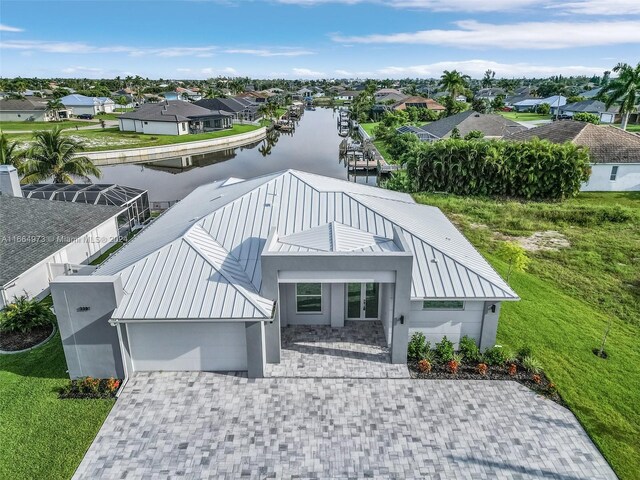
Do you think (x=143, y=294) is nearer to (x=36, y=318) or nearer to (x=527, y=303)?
(x=36, y=318)

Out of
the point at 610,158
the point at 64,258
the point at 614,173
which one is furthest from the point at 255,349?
the point at 614,173

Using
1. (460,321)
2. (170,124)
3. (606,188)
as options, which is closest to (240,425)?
(460,321)

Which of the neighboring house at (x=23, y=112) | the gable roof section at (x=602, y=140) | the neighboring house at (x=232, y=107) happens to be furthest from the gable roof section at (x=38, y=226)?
the neighboring house at (x=23, y=112)

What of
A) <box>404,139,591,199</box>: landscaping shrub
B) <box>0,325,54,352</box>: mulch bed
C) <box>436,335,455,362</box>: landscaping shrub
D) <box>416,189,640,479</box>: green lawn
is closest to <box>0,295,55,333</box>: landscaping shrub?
<box>0,325,54,352</box>: mulch bed

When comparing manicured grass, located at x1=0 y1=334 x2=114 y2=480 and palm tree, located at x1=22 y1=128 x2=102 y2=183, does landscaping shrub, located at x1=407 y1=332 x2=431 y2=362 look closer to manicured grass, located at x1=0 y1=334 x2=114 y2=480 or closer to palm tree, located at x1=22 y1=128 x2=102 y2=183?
manicured grass, located at x1=0 y1=334 x2=114 y2=480

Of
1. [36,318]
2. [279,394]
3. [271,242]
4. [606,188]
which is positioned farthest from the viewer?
[606,188]
